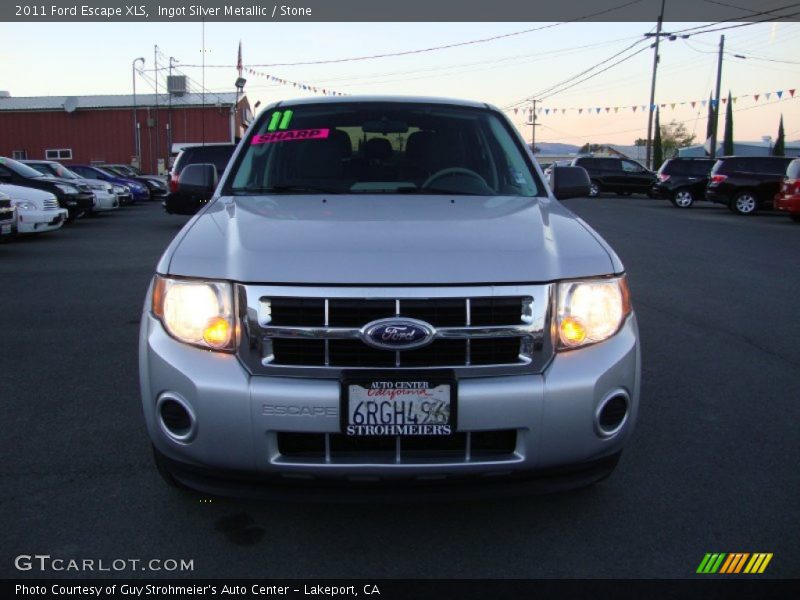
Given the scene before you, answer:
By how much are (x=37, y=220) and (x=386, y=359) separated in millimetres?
12539

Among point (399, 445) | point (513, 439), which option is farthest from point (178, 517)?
point (513, 439)

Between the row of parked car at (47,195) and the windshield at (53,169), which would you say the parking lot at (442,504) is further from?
the windshield at (53,169)

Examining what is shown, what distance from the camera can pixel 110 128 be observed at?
46.1 meters

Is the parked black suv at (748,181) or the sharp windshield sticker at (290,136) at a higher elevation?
the sharp windshield sticker at (290,136)

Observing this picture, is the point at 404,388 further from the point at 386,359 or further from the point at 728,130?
the point at 728,130

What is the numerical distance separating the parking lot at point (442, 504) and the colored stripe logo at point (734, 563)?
36 mm

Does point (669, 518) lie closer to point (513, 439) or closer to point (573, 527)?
point (573, 527)

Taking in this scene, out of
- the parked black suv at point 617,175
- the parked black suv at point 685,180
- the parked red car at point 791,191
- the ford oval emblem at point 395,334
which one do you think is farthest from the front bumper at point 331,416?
the parked black suv at point 617,175

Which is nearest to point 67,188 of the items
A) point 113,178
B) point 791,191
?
point 113,178

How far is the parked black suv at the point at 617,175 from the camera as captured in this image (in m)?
30.9

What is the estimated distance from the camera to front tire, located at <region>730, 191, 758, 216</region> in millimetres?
20875

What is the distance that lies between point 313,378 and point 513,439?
0.70 metres

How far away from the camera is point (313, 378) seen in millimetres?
2406

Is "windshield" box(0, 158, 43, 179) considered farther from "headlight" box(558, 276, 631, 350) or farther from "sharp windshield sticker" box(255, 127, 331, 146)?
"headlight" box(558, 276, 631, 350)
